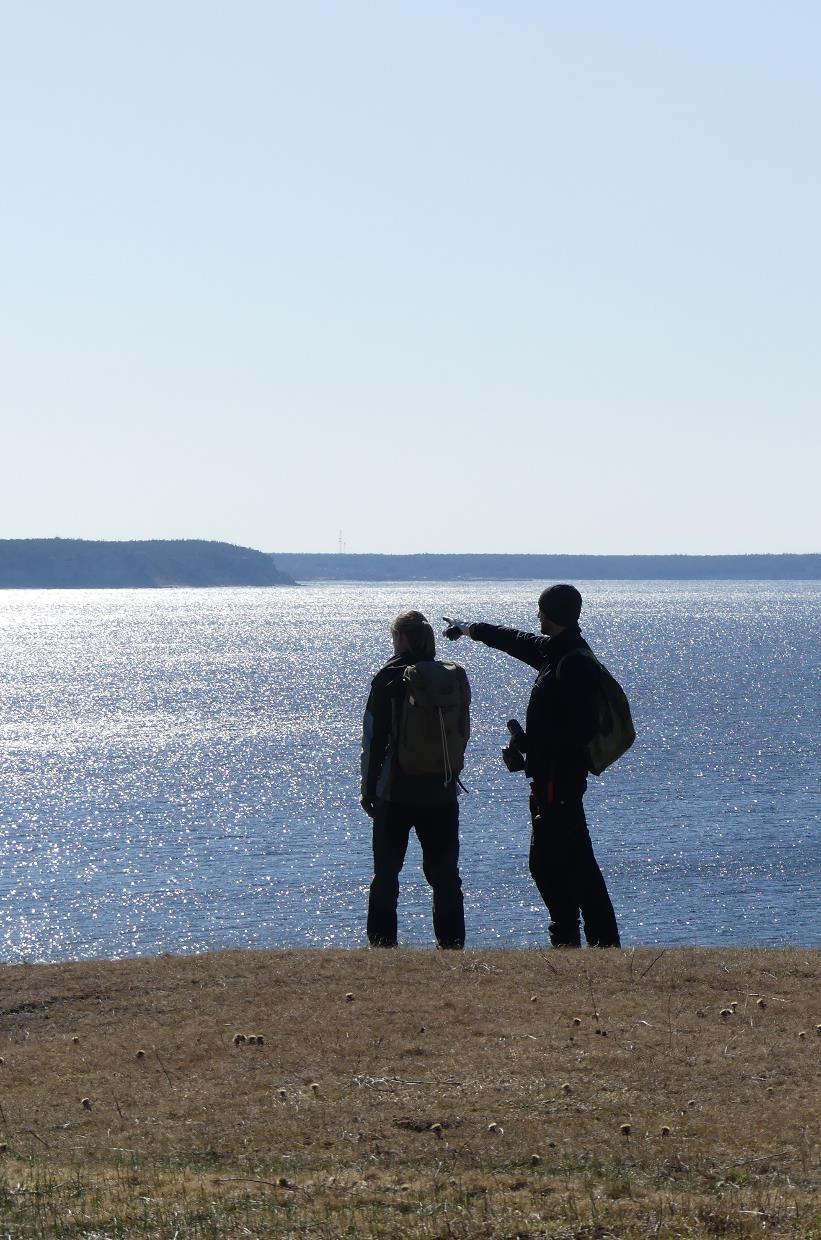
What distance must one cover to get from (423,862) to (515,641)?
1.79m

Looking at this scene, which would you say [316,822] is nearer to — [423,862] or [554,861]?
[423,862]

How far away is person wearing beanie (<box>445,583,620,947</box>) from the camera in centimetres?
888

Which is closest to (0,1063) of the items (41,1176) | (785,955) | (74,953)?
(41,1176)

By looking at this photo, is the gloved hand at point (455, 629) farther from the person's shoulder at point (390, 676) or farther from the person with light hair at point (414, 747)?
the person's shoulder at point (390, 676)

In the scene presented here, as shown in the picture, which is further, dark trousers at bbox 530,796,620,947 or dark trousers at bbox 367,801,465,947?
dark trousers at bbox 367,801,465,947

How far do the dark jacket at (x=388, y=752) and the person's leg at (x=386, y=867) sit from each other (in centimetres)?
12

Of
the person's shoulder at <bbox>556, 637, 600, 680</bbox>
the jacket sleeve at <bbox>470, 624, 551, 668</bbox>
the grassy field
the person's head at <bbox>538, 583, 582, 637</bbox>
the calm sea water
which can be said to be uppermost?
the person's head at <bbox>538, 583, 582, 637</bbox>

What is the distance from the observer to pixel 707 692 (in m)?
91.4

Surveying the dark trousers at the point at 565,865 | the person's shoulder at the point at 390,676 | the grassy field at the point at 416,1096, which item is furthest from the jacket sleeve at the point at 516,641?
the grassy field at the point at 416,1096

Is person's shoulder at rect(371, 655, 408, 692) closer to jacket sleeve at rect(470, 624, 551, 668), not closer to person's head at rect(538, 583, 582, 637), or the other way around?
jacket sleeve at rect(470, 624, 551, 668)

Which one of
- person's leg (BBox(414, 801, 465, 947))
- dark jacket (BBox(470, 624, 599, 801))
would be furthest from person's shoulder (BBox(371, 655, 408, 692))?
person's leg (BBox(414, 801, 465, 947))

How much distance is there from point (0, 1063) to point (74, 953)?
72.0 feet

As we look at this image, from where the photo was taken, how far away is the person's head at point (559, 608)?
891 cm

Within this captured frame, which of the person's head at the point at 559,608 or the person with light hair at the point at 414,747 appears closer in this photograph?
the person's head at the point at 559,608
